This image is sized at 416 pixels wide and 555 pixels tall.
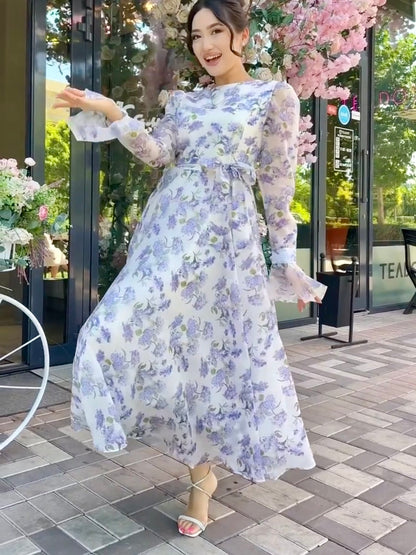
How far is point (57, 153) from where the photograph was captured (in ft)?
12.7

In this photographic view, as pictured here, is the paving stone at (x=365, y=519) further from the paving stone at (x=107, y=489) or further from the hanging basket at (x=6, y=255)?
the hanging basket at (x=6, y=255)

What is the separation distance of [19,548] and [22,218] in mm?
1133

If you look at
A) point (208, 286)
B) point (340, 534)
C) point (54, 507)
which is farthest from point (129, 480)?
point (208, 286)

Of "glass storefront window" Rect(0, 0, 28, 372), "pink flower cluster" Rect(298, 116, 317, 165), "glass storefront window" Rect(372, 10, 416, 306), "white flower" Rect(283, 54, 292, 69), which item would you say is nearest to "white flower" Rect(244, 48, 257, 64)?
"white flower" Rect(283, 54, 292, 69)

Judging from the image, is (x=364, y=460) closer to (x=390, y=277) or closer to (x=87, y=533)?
(x=87, y=533)

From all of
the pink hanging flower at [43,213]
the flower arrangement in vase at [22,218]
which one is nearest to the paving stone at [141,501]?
the flower arrangement in vase at [22,218]

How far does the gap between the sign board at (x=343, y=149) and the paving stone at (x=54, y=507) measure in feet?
15.1

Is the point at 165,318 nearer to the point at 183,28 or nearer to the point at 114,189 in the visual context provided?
the point at 183,28

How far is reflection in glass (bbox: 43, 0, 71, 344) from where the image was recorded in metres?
3.80

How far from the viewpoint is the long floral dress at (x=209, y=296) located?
5.86 feet

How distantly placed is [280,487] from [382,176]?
4.98 metres

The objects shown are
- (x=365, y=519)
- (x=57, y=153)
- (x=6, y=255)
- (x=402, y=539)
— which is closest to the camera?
(x=402, y=539)

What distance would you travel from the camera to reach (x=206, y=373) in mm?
1867

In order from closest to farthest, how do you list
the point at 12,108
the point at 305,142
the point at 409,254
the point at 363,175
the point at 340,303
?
the point at 305,142 < the point at 340,303 < the point at 12,108 < the point at 363,175 < the point at 409,254
